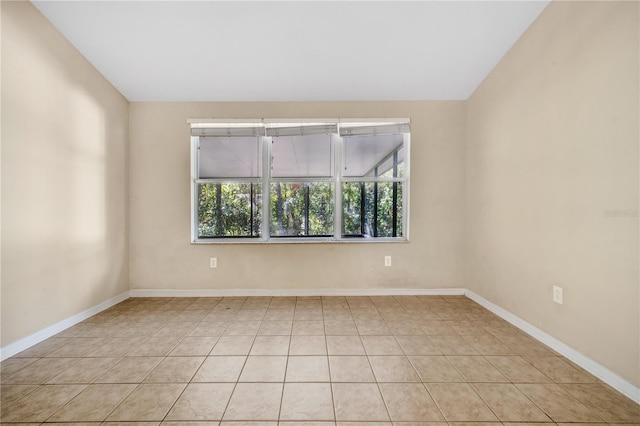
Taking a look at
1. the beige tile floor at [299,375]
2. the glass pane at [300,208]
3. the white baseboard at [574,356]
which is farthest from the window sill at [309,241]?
the white baseboard at [574,356]

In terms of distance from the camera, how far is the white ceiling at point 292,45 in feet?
7.14

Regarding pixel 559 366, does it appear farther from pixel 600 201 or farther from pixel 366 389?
pixel 366 389

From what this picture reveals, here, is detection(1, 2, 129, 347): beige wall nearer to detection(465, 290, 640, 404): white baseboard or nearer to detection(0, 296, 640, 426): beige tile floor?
detection(0, 296, 640, 426): beige tile floor

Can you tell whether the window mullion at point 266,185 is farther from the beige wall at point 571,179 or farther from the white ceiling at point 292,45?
the beige wall at point 571,179

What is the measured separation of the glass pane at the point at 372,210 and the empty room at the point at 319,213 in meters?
0.03

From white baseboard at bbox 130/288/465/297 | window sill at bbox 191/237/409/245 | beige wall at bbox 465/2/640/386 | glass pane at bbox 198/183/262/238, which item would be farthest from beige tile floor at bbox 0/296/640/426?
glass pane at bbox 198/183/262/238

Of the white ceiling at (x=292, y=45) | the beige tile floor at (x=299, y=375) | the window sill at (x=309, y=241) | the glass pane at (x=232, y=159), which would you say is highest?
the white ceiling at (x=292, y=45)

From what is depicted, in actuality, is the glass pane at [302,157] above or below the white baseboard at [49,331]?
above

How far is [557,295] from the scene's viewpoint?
6.63 ft

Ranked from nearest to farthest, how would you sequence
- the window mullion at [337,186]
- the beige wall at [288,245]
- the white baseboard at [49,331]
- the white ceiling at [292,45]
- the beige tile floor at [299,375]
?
the beige tile floor at [299,375] < the white baseboard at [49,331] < the white ceiling at [292,45] < the beige wall at [288,245] < the window mullion at [337,186]

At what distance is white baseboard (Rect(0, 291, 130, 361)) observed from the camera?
1927mm

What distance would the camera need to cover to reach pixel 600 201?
66.7 inches

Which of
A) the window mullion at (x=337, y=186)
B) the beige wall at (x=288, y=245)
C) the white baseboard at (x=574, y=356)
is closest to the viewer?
the white baseboard at (x=574, y=356)

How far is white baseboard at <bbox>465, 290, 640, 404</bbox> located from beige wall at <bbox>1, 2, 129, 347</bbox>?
4.08m
